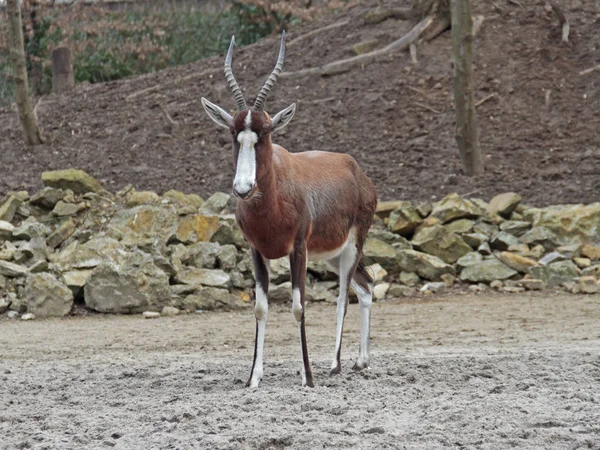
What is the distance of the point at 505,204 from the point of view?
14.0m

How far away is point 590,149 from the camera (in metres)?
16.1

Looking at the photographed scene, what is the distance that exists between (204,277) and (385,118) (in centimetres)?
585

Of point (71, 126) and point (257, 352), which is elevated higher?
point (71, 126)

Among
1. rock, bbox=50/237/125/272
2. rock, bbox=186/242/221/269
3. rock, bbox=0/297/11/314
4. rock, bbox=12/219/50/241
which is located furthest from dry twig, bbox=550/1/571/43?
rock, bbox=0/297/11/314

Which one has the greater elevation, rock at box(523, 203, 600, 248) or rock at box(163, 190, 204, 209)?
rock at box(163, 190, 204, 209)

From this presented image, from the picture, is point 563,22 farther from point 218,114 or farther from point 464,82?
point 218,114

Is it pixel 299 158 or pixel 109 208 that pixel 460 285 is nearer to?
pixel 109 208

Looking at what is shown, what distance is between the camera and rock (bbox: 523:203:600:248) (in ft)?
45.0

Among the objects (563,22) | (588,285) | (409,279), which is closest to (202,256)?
(409,279)

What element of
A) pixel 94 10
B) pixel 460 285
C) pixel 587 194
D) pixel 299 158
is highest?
pixel 94 10

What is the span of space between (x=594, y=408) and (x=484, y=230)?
8009 mm

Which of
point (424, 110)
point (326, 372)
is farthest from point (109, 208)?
point (326, 372)

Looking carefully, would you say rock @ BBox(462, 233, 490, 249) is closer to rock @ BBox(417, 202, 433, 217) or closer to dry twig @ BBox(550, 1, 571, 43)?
rock @ BBox(417, 202, 433, 217)

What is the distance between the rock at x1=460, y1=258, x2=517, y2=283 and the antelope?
18.4 feet
